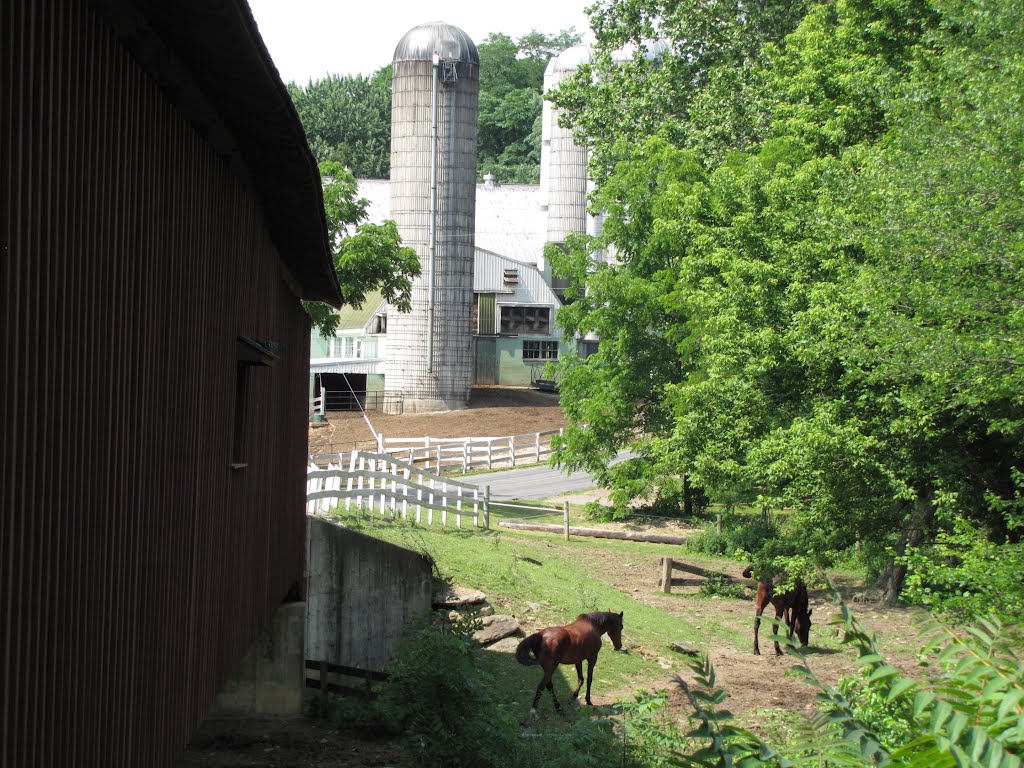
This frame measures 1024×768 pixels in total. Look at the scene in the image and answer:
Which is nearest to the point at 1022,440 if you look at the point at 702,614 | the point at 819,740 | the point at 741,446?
the point at 741,446

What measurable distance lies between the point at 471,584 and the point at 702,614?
15.2ft

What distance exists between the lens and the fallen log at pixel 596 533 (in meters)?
27.6

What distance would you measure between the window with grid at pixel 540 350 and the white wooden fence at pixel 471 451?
51.4 ft

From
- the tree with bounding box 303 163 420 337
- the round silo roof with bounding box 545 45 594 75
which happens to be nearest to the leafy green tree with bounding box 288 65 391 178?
the round silo roof with bounding box 545 45 594 75

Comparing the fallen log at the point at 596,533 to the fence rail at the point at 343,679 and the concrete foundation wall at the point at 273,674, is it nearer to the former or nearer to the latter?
the fence rail at the point at 343,679

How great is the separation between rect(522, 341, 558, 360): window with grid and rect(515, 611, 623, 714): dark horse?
150 feet

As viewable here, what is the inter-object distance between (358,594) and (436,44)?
38691 mm

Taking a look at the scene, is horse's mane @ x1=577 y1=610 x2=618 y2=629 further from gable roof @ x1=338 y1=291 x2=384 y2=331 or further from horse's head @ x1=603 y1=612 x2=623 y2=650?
gable roof @ x1=338 y1=291 x2=384 y2=331

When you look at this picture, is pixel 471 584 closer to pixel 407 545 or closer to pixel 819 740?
pixel 407 545

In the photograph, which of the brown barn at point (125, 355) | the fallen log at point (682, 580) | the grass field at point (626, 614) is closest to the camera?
the brown barn at point (125, 355)

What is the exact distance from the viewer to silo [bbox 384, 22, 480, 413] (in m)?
49.2

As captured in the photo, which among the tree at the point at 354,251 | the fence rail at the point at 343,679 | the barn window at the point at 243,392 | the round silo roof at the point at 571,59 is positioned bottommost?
the fence rail at the point at 343,679

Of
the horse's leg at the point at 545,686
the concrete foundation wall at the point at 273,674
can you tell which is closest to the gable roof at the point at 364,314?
the concrete foundation wall at the point at 273,674

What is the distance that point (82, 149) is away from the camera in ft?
14.4
